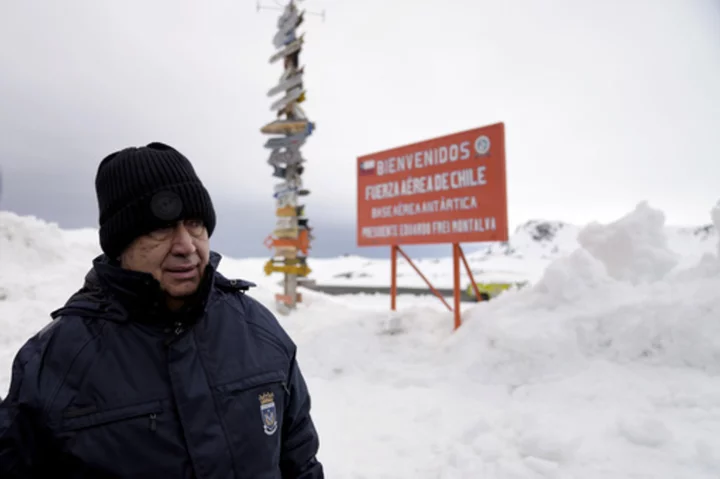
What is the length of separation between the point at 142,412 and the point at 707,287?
243 inches

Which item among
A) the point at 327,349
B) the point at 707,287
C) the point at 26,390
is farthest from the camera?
the point at 327,349

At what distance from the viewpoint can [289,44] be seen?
35.1 feet

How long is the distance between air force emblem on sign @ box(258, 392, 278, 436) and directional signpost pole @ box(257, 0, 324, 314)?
8.63 metres

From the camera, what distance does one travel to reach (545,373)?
515 cm

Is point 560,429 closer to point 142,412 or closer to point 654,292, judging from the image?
point 654,292

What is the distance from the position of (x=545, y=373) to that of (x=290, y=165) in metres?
7.69

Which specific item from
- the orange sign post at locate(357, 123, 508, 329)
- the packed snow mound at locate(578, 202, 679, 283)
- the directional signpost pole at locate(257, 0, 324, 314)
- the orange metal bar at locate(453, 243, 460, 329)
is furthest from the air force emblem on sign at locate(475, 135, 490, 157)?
the directional signpost pole at locate(257, 0, 324, 314)

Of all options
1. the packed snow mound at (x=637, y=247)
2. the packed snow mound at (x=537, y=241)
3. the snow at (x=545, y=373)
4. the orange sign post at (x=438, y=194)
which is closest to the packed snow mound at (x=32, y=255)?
the snow at (x=545, y=373)

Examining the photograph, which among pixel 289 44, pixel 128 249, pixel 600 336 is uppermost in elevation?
pixel 289 44

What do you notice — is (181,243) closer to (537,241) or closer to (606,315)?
(606,315)

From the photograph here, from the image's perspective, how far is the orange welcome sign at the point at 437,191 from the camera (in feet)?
23.1

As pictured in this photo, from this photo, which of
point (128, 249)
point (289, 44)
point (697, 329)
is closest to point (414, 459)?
point (128, 249)

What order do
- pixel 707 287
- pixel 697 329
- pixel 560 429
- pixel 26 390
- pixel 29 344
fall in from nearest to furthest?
pixel 26 390 < pixel 29 344 < pixel 560 429 < pixel 697 329 < pixel 707 287

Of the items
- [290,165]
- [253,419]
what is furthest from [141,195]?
[290,165]
